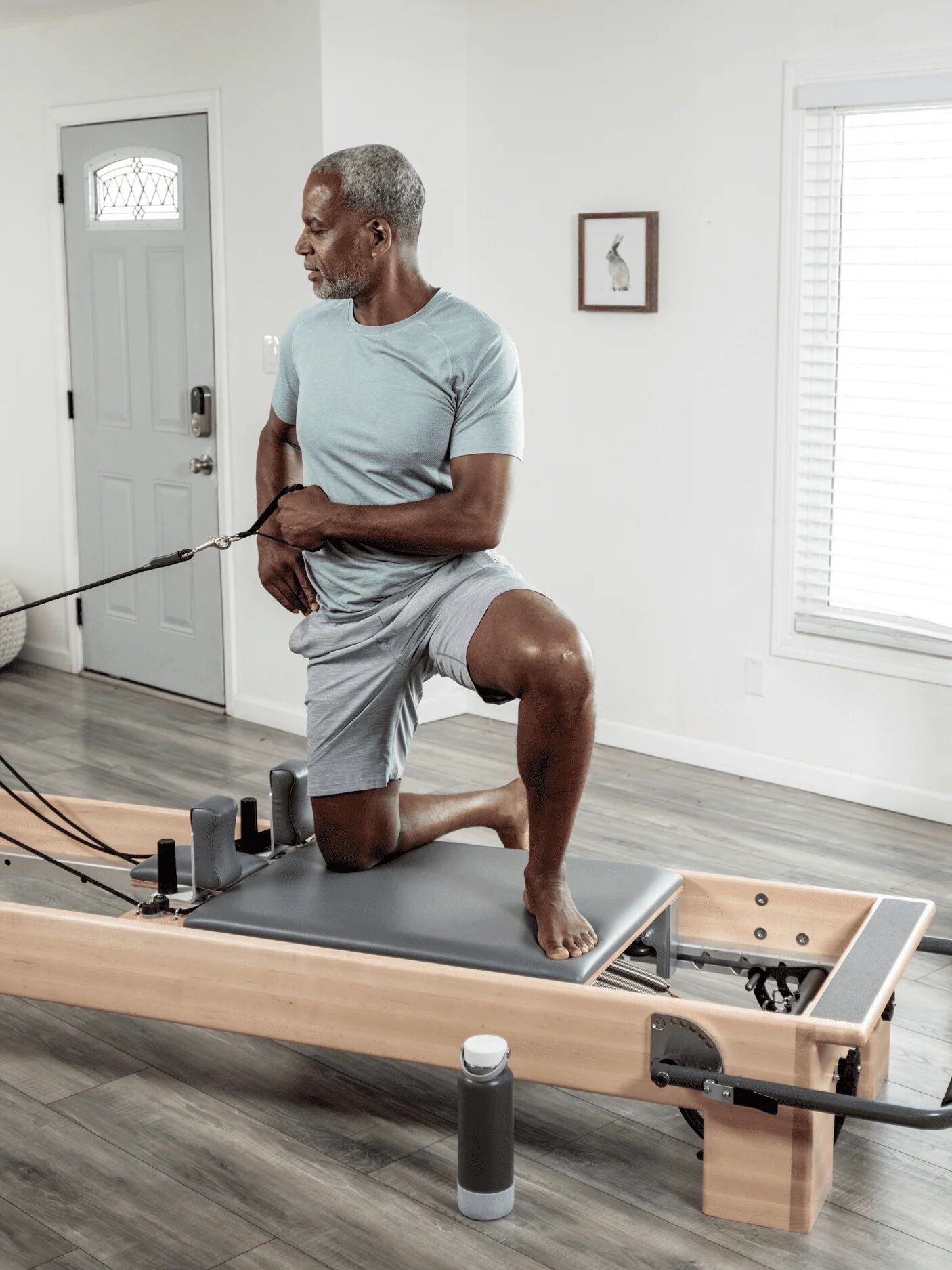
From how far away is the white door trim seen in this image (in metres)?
4.47

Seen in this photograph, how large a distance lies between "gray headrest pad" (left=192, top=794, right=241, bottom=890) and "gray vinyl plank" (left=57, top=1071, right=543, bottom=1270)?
1.06ft

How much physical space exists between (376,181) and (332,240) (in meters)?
0.11

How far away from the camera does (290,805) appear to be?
2676 millimetres

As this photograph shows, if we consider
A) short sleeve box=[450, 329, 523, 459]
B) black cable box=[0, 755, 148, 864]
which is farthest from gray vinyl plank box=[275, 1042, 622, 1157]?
short sleeve box=[450, 329, 523, 459]

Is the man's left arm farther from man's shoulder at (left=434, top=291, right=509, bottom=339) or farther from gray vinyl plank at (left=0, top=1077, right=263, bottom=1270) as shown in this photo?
gray vinyl plank at (left=0, top=1077, right=263, bottom=1270)

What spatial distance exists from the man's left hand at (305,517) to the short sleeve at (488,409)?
0.74 ft

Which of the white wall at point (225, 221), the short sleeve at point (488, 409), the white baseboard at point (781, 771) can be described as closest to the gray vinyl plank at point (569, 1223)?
the short sleeve at point (488, 409)

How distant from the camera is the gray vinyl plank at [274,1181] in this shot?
75.7 inches

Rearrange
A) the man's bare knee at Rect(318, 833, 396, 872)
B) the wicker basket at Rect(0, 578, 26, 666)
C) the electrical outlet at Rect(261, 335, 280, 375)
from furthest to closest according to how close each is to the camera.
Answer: the wicker basket at Rect(0, 578, 26, 666)
the electrical outlet at Rect(261, 335, 280, 375)
the man's bare knee at Rect(318, 833, 396, 872)

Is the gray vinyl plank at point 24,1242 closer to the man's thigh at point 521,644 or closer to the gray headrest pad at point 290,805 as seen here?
the gray headrest pad at point 290,805

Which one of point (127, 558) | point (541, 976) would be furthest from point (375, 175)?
point (127, 558)

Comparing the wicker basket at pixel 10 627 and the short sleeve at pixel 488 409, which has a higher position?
the short sleeve at pixel 488 409

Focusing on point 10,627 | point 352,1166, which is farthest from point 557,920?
point 10,627

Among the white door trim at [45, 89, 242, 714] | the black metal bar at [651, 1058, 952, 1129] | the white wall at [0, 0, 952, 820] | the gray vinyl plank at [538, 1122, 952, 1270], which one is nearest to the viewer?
the black metal bar at [651, 1058, 952, 1129]
